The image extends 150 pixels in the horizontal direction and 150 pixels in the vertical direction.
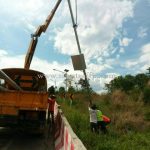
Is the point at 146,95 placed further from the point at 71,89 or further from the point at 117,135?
the point at 117,135

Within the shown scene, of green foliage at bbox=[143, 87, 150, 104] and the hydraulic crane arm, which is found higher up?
the hydraulic crane arm

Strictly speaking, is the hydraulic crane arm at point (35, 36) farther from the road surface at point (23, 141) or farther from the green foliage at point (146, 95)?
the green foliage at point (146, 95)

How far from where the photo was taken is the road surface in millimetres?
13839

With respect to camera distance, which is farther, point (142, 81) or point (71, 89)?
point (142, 81)

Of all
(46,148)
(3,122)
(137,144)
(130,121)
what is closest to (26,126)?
(3,122)

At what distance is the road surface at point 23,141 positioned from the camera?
13.8 m

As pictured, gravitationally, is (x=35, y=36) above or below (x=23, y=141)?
above

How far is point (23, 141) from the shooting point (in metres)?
15.3

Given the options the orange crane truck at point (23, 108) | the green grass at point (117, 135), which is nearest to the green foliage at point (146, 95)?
the green grass at point (117, 135)

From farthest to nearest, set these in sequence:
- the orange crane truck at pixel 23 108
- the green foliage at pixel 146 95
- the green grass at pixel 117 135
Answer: the green foliage at pixel 146 95
the orange crane truck at pixel 23 108
the green grass at pixel 117 135

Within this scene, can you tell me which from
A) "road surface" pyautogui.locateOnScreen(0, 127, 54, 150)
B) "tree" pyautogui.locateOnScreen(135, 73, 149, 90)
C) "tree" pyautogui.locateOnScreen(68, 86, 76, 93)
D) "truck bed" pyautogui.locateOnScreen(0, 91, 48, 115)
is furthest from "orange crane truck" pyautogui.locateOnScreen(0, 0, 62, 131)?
"tree" pyautogui.locateOnScreen(68, 86, 76, 93)

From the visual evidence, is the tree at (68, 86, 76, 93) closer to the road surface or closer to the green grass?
the green grass

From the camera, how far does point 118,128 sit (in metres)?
18.5

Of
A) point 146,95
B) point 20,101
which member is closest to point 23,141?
point 20,101
